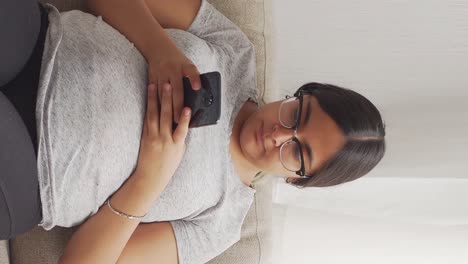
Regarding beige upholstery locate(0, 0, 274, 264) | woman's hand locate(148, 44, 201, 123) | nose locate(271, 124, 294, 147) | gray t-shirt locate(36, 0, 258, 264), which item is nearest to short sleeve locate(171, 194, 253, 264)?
gray t-shirt locate(36, 0, 258, 264)

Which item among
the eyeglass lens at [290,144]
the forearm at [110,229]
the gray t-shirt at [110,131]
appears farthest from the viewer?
the eyeglass lens at [290,144]

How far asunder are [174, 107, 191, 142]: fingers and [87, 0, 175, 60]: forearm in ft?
0.51

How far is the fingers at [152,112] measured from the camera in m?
0.89

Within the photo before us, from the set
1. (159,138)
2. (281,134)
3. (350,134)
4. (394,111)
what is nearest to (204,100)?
(159,138)

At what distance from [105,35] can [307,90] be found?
47cm

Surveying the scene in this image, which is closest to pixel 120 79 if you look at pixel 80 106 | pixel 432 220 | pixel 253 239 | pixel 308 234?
pixel 80 106

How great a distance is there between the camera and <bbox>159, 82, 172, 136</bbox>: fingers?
0.88 meters

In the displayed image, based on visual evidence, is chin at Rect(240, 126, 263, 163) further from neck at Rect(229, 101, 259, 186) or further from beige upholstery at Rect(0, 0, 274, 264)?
beige upholstery at Rect(0, 0, 274, 264)

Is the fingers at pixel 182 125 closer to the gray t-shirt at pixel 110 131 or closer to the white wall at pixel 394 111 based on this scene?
the gray t-shirt at pixel 110 131

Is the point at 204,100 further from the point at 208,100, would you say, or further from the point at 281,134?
the point at 281,134

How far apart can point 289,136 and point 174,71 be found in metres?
0.29

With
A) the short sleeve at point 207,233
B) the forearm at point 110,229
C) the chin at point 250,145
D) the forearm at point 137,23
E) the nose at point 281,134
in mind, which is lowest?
the short sleeve at point 207,233

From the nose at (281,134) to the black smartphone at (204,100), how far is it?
19 cm

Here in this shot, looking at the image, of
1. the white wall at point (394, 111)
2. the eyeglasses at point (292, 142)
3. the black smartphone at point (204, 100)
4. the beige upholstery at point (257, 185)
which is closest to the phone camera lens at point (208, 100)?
the black smartphone at point (204, 100)
